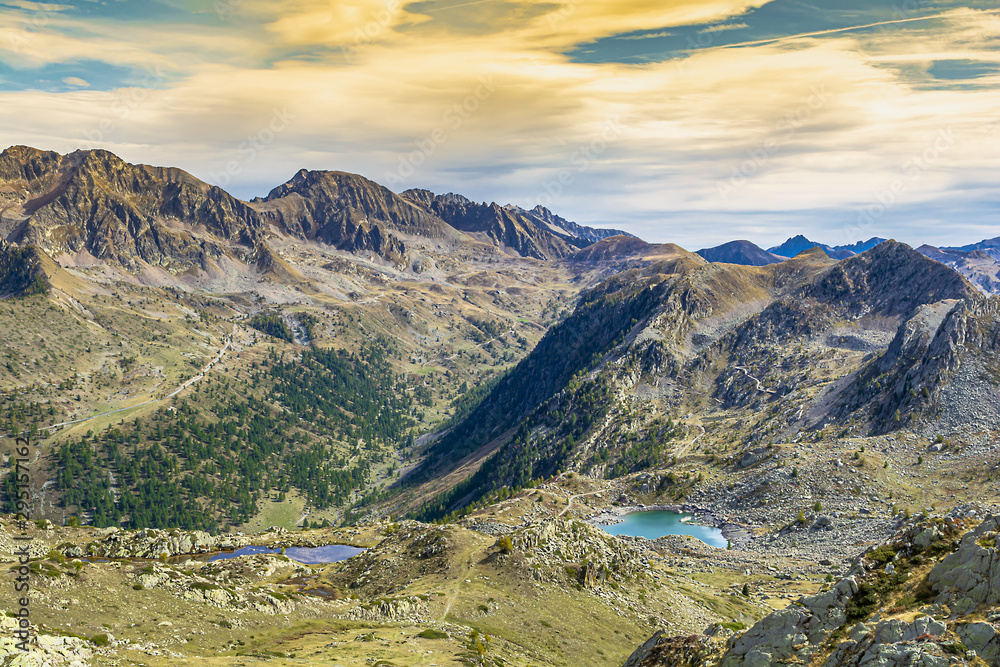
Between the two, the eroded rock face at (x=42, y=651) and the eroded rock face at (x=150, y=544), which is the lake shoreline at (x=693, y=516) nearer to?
the eroded rock face at (x=150, y=544)

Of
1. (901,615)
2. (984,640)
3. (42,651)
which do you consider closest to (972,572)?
(901,615)

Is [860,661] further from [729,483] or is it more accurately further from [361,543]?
[729,483]

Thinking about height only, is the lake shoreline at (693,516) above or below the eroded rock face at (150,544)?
below

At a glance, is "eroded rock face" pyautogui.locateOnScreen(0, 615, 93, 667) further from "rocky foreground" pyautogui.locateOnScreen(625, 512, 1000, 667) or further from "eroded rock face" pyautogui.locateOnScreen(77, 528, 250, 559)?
"eroded rock face" pyautogui.locateOnScreen(77, 528, 250, 559)

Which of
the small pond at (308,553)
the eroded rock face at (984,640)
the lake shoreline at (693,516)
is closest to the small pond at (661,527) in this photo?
the lake shoreline at (693,516)

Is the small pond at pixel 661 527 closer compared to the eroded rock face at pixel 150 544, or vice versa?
the eroded rock face at pixel 150 544

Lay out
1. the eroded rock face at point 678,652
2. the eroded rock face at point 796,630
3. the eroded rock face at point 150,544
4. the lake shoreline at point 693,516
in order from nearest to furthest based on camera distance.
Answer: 1. the eroded rock face at point 796,630
2. the eroded rock face at point 678,652
3. the eroded rock face at point 150,544
4. the lake shoreline at point 693,516

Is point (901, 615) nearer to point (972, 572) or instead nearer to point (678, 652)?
point (972, 572)

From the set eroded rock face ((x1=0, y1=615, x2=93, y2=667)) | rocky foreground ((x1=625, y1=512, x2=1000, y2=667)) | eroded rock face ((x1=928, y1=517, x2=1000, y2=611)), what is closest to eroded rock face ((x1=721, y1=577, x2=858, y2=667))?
rocky foreground ((x1=625, y1=512, x2=1000, y2=667))
